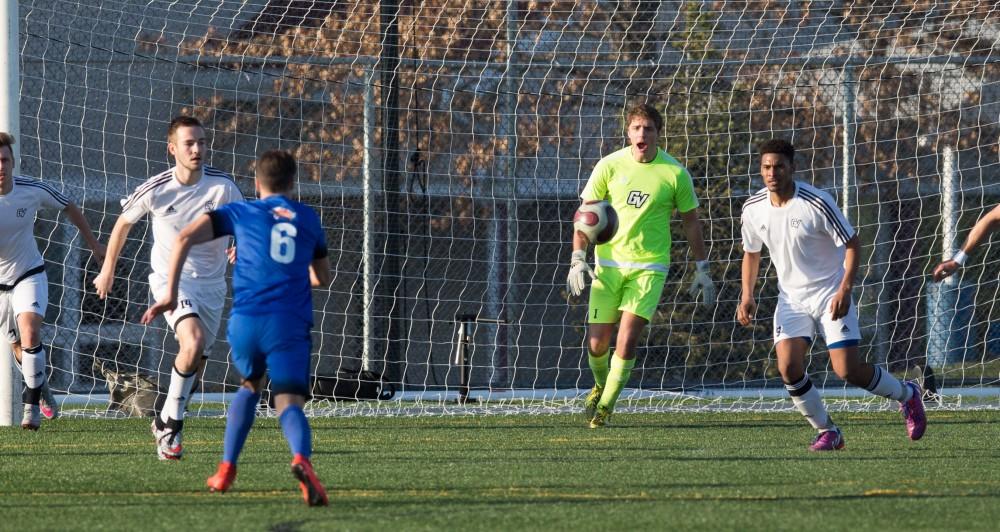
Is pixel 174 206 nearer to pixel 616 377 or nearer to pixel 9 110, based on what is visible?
pixel 9 110

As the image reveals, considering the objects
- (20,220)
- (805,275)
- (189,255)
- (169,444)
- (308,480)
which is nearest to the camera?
(308,480)

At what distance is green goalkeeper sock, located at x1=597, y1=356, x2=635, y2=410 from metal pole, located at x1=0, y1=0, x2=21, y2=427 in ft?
13.5

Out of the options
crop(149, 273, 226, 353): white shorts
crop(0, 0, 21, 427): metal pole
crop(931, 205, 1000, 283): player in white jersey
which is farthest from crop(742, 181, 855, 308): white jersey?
crop(0, 0, 21, 427): metal pole

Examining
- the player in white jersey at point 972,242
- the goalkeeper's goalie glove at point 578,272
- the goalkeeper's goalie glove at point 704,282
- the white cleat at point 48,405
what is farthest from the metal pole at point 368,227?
the player in white jersey at point 972,242

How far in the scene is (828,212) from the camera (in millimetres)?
7758

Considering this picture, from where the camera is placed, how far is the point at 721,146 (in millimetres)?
13289

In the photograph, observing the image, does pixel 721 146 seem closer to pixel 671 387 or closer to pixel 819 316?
pixel 671 387

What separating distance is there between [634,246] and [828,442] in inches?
77.0

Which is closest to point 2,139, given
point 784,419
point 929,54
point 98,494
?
point 98,494

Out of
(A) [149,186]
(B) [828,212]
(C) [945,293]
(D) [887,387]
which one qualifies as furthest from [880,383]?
(C) [945,293]

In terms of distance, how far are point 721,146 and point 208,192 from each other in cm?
667

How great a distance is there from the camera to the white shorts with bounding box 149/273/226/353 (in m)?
7.52

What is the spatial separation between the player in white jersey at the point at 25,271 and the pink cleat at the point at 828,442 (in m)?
4.87

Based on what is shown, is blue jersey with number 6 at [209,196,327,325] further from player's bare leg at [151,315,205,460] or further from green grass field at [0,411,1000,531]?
player's bare leg at [151,315,205,460]
